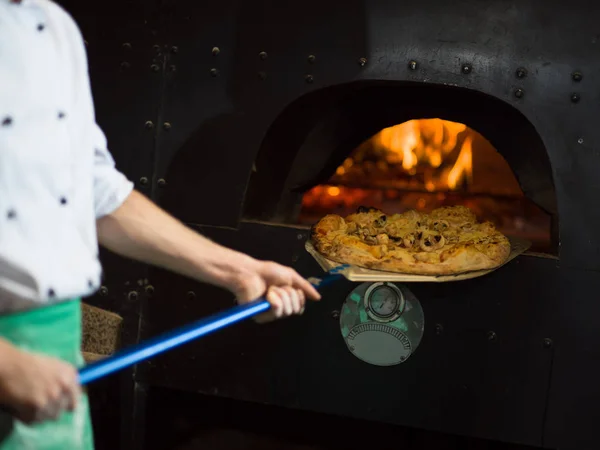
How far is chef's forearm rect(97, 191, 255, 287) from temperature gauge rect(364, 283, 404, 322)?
0.87 m

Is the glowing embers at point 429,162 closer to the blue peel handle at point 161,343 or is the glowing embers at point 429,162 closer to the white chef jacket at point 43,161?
the blue peel handle at point 161,343

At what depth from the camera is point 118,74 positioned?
7.38 feet

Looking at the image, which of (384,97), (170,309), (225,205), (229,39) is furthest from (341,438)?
(229,39)

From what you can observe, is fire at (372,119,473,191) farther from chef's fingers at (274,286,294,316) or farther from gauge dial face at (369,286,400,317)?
chef's fingers at (274,286,294,316)

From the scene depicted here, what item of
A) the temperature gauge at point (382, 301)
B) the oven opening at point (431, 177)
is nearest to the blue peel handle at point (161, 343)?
the temperature gauge at point (382, 301)

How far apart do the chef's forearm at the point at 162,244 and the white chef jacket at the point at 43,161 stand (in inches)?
5.6

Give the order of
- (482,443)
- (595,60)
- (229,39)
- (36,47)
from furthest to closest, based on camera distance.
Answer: (482,443)
(229,39)
(595,60)
(36,47)

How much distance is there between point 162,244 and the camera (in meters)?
1.29

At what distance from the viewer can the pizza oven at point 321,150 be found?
6.75 ft

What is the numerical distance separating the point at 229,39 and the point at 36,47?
46.9 inches

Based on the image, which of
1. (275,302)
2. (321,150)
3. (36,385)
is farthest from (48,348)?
(321,150)

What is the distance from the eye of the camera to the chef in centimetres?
91

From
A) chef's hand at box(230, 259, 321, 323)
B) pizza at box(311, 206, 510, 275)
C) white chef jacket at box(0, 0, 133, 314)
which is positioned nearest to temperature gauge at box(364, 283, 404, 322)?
pizza at box(311, 206, 510, 275)

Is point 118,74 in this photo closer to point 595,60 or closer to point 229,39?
point 229,39
